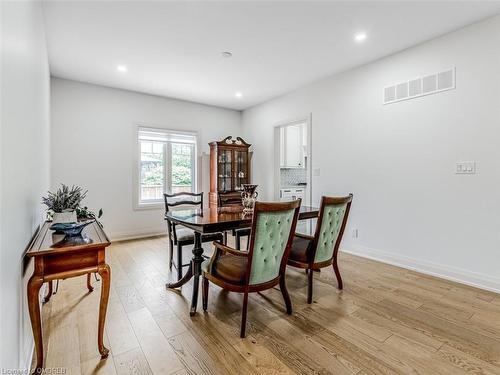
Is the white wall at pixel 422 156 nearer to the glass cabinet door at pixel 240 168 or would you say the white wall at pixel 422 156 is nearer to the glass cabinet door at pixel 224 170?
the glass cabinet door at pixel 240 168

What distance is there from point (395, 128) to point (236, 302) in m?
2.84

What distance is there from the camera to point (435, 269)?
117 inches

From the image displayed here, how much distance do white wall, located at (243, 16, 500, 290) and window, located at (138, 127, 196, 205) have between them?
2.62m

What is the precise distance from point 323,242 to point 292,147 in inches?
144

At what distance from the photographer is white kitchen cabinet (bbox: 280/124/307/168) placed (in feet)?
18.1

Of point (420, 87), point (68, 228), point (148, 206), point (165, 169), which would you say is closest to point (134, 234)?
point (148, 206)

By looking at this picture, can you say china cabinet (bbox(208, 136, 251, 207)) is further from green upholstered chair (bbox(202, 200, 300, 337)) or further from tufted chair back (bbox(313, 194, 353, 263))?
green upholstered chair (bbox(202, 200, 300, 337))

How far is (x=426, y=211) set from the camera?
3.06 metres

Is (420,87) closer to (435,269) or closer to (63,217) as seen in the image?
(435,269)

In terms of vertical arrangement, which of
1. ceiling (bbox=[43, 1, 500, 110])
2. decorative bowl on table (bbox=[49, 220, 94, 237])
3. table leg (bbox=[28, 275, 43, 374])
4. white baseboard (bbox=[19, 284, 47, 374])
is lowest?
white baseboard (bbox=[19, 284, 47, 374])

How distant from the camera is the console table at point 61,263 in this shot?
1409mm

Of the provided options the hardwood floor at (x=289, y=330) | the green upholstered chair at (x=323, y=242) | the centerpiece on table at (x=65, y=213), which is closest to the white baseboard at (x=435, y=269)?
the hardwood floor at (x=289, y=330)

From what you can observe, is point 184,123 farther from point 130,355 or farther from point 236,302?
point 130,355

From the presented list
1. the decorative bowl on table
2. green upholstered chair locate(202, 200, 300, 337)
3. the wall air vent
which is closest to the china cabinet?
the wall air vent
